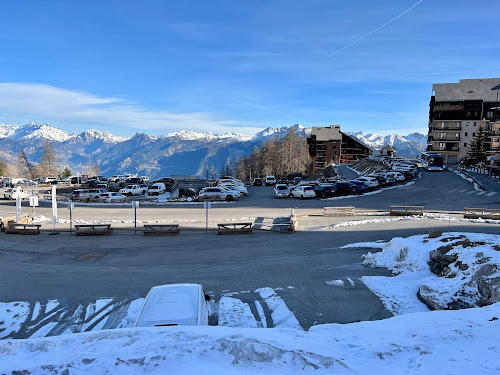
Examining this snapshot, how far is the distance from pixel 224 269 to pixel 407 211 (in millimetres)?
17325

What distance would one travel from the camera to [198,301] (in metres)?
7.29

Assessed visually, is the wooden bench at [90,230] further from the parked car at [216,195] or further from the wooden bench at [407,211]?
the wooden bench at [407,211]

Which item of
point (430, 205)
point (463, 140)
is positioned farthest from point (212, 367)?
point (463, 140)

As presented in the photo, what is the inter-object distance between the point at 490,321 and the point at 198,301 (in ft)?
19.8

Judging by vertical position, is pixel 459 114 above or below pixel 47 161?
above

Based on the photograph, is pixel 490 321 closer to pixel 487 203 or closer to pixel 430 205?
pixel 430 205

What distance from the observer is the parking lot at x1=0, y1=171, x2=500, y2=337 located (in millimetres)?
9836

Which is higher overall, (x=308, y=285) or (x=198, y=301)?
(x=198, y=301)

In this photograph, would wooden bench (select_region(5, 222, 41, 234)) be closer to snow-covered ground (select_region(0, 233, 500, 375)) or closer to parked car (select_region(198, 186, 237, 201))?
snow-covered ground (select_region(0, 233, 500, 375))

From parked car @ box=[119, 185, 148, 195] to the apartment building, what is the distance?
78969mm

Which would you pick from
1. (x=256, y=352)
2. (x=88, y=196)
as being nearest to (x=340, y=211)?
(x=256, y=352)

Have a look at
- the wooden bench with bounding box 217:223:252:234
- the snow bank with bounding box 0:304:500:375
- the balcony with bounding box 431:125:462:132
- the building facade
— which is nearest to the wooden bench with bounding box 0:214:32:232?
the wooden bench with bounding box 217:223:252:234

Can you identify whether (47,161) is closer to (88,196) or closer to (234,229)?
(88,196)

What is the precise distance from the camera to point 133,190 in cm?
4912
